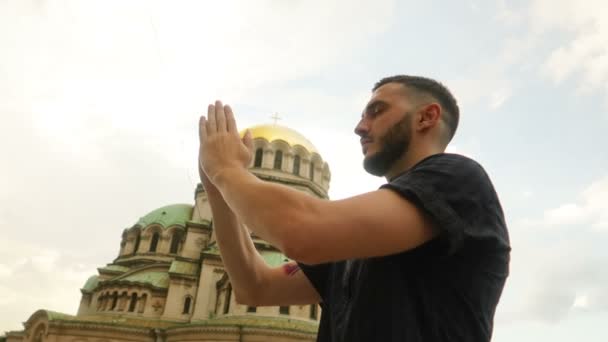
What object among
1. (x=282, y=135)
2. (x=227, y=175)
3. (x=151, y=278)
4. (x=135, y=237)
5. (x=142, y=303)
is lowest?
(x=227, y=175)

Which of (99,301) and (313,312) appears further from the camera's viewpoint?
(99,301)

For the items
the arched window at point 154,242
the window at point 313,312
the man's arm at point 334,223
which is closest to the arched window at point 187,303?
the window at point 313,312

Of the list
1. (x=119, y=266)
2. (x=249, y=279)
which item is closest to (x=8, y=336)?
(x=119, y=266)

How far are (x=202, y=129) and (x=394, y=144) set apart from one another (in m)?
0.91

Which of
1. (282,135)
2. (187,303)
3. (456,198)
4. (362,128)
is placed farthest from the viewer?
(282,135)

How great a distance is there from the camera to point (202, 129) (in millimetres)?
2236

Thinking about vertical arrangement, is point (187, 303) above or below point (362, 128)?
above

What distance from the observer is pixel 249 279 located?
2.56 metres

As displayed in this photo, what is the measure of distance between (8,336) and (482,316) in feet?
126

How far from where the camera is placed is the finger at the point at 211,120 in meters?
2.19

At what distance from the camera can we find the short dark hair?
2.21 meters

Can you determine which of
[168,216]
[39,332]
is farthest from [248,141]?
[168,216]

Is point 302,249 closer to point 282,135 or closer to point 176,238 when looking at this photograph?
point 282,135

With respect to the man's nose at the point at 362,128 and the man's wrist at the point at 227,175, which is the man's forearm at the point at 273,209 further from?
the man's nose at the point at 362,128
